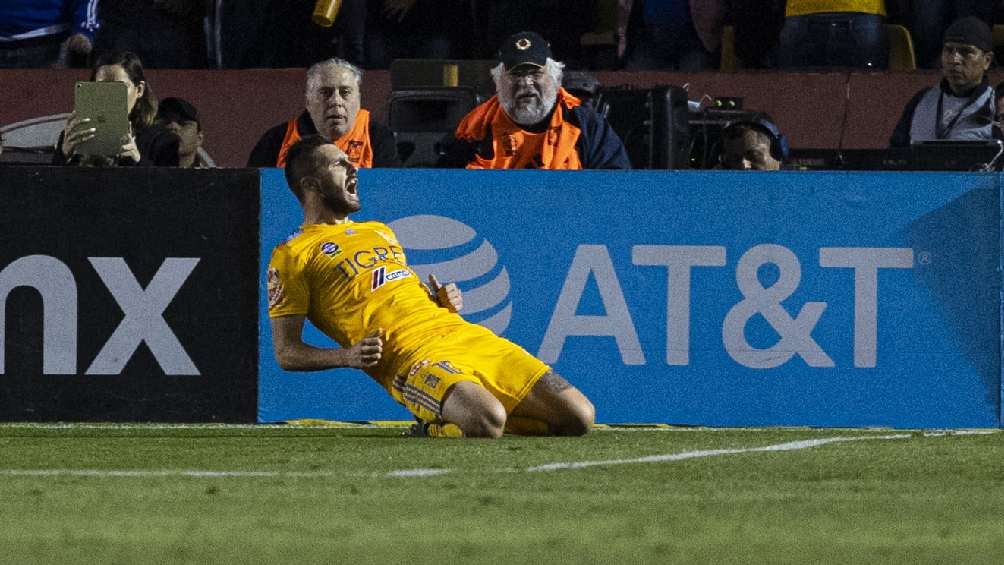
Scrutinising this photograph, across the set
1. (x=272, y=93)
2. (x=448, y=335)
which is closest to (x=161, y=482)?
(x=448, y=335)

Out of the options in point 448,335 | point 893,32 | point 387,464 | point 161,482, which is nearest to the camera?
point 161,482

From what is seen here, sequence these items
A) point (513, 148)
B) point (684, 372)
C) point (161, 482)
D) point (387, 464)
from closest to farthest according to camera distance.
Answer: point (161, 482) → point (387, 464) → point (684, 372) → point (513, 148)

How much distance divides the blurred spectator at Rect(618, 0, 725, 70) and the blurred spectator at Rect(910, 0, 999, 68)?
1247mm

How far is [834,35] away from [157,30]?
4388 millimetres

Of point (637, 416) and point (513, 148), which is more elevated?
point (513, 148)

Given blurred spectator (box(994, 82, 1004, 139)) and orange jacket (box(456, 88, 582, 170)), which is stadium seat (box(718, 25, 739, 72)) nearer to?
blurred spectator (box(994, 82, 1004, 139))

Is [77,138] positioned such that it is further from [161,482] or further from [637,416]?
[161,482]

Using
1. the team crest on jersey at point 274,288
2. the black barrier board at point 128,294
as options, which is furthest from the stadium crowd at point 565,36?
the team crest on jersey at point 274,288

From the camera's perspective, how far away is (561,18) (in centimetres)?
1330

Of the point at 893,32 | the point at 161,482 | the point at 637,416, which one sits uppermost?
the point at 893,32

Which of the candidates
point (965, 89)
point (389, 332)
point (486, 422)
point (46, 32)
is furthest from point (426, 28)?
point (486, 422)

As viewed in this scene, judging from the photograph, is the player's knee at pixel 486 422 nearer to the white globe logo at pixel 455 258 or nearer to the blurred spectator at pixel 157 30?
the white globe logo at pixel 455 258

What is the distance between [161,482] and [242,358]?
3.52m

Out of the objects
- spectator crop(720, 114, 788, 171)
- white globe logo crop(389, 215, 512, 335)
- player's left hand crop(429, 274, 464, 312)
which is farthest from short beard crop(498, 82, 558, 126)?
player's left hand crop(429, 274, 464, 312)
